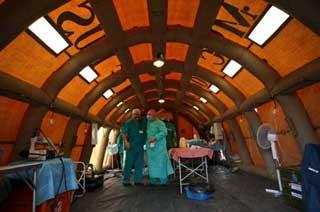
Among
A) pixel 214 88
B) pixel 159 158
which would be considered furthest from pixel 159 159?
pixel 214 88

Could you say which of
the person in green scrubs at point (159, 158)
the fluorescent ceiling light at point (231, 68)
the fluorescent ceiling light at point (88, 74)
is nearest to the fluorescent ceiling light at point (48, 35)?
the fluorescent ceiling light at point (88, 74)

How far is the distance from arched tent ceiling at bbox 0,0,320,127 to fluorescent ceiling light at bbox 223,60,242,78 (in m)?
0.14

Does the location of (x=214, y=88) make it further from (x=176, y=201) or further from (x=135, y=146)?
(x=176, y=201)

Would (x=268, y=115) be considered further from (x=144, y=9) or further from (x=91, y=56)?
(x=91, y=56)

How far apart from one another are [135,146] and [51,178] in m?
2.83

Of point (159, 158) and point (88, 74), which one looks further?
point (88, 74)

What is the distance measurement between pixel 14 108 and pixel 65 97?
5.00ft

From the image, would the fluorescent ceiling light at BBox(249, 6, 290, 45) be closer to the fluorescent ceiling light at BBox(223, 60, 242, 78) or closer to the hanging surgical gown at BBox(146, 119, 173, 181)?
the fluorescent ceiling light at BBox(223, 60, 242, 78)

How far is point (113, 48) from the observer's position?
4.30 meters

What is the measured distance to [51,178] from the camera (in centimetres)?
248

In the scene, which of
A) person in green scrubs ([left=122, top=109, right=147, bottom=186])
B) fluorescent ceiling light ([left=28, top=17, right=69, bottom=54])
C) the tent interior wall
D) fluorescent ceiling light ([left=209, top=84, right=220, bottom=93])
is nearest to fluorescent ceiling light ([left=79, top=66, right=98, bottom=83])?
the tent interior wall

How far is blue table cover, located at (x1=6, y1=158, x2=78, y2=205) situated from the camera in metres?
2.34

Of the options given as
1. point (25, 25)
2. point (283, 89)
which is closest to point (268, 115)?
point (283, 89)

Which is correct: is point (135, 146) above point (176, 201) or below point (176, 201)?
above
